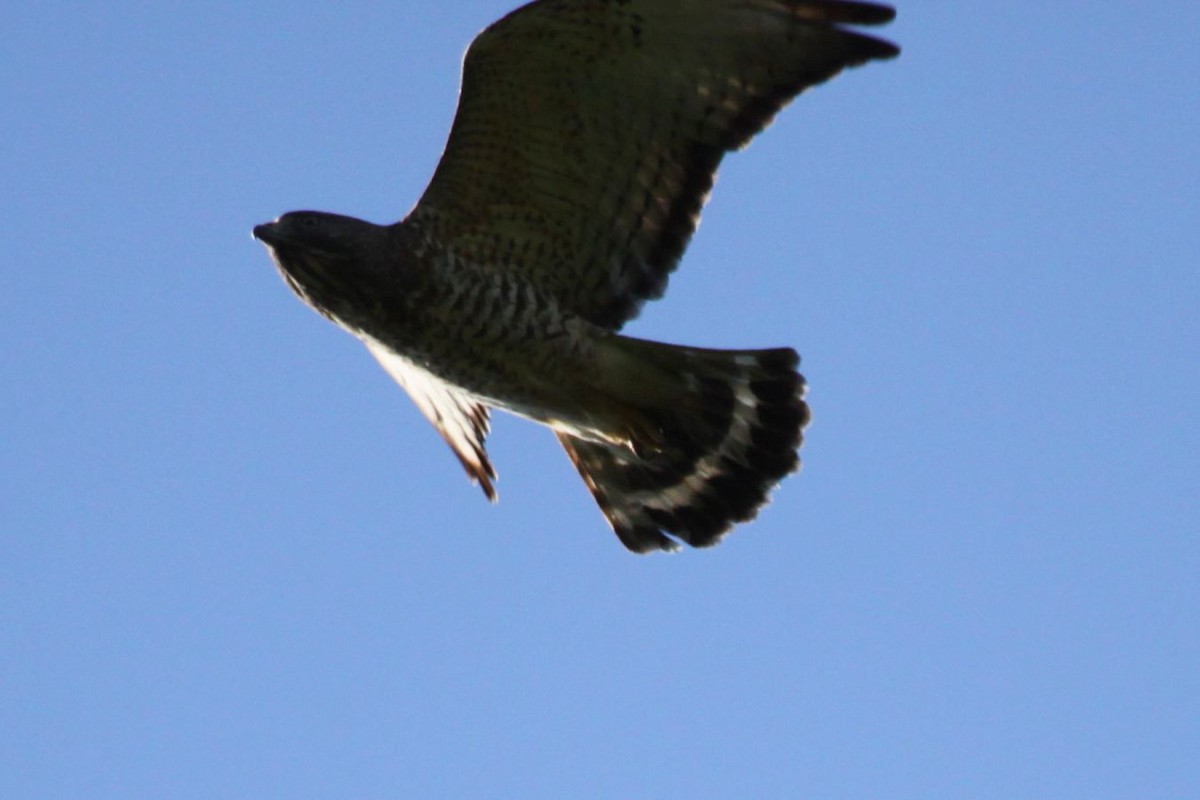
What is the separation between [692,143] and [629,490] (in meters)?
1.72

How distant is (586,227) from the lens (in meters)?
7.94

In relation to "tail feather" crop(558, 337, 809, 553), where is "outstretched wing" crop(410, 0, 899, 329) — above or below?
above

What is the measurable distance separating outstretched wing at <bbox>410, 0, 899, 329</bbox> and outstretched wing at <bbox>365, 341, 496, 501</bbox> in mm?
1053

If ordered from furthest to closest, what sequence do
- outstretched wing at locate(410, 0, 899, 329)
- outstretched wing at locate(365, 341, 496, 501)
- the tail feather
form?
outstretched wing at locate(365, 341, 496, 501) < the tail feather < outstretched wing at locate(410, 0, 899, 329)

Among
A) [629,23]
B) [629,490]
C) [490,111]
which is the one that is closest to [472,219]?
[490,111]

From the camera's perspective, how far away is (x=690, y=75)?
7609mm

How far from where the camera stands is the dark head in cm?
744

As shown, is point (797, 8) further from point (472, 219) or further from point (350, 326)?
point (350, 326)

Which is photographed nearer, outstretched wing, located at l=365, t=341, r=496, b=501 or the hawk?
the hawk

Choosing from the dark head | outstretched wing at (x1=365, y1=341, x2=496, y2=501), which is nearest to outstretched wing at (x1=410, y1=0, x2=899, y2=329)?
the dark head

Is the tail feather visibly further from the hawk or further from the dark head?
the dark head

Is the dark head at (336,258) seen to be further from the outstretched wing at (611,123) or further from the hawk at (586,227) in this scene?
the outstretched wing at (611,123)

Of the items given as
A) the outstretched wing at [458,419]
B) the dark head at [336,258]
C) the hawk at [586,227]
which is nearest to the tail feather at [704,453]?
the hawk at [586,227]

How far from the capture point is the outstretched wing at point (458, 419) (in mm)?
8773
